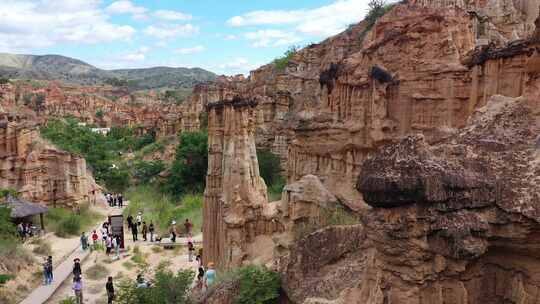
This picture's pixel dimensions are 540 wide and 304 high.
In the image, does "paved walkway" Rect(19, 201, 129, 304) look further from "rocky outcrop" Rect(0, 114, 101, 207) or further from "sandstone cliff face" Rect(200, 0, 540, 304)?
"sandstone cliff face" Rect(200, 0, 540, 304)

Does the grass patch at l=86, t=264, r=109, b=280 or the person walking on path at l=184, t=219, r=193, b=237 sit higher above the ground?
the person walking on path at l=184, t=219, r=193, b=237

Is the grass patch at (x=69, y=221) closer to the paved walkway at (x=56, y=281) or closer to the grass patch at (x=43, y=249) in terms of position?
the grass patch at (x=43, y=249)

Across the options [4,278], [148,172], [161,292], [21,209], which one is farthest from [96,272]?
[148,172]

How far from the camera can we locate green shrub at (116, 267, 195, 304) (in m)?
9.36

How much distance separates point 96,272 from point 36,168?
10.6 metres

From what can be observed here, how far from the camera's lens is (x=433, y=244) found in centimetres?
432

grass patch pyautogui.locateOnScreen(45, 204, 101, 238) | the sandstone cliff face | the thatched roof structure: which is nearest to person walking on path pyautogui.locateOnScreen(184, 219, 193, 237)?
grass patch pyautogui.locateOnScreen(45, 204, 101, 238)

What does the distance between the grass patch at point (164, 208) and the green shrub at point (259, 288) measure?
13.5 meters

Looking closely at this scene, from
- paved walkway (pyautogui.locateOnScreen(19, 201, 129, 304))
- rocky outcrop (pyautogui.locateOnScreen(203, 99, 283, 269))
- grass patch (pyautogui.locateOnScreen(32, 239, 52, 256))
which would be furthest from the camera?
grass patch (pyautogui.locateOnScreen(32, 239, 52, 256))

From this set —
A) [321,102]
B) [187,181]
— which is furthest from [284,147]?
[321,102]

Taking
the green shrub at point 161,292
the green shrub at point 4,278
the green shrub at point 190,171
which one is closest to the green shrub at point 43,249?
the green shrub at point 4,278

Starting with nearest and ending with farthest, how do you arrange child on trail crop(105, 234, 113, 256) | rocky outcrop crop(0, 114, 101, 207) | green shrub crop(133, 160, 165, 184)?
child on trail crop(105, 234, 113, 256) < rocky outcrop crop(0, 114, 101, 207) < green shrub crop(133, 160, 165, 184)

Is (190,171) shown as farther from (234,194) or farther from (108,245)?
(234,194)

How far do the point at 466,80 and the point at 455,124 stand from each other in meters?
1.09
